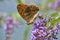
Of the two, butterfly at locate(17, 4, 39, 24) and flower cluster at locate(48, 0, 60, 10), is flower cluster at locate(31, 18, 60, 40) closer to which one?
butterfly at locate(17, 4, 39, 24)

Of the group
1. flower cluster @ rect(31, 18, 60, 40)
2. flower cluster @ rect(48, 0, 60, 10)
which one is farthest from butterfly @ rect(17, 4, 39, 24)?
flower cluster @ rect(48, 0, 60, 10)

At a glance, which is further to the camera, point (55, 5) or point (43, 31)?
point (55, 5)

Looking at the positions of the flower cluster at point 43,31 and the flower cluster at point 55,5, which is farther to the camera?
the flower cluster at point 55,5

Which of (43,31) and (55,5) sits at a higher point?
(55,5)

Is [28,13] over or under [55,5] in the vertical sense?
under

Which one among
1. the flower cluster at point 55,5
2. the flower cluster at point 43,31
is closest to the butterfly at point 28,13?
the flower cluster at point 43,31

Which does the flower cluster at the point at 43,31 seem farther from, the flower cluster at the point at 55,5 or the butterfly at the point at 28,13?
the flower cluster at the point at 55,5

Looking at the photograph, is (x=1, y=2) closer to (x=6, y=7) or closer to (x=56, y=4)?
(x=6, y=7)

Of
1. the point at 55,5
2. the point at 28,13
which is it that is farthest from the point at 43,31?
the point at 55,5

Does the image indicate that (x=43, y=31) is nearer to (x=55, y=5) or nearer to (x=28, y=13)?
(x=28, y=13)
